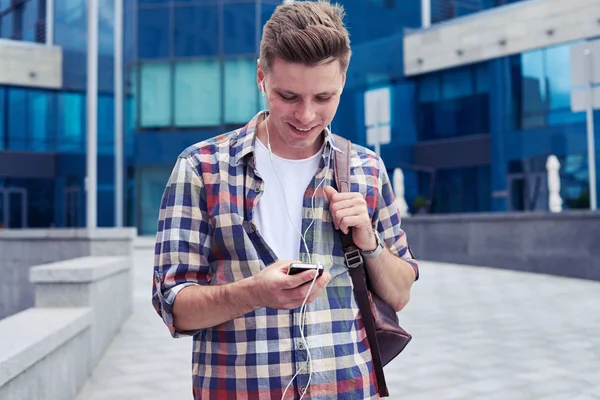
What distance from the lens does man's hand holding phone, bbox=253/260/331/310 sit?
1.62 meters

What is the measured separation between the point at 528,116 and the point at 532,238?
1427 centimetres

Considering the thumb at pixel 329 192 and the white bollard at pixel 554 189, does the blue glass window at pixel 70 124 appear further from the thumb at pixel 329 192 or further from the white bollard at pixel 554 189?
the thumb at pixel 329 192

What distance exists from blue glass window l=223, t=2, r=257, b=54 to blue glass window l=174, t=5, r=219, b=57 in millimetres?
457

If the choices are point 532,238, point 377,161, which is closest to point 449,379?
point 377,161

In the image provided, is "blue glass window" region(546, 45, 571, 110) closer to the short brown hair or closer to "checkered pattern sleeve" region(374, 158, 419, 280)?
"checkered pattern sleeve" region(374, 158, 419, 280)

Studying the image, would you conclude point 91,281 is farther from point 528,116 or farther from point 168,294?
point 528,116

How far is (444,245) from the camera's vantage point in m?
16.2

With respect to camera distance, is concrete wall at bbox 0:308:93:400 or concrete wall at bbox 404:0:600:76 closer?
concrete wall at bbox 0:308:93:400

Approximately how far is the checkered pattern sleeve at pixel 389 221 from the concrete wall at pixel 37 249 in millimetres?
8059

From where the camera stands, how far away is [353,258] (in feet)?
6.34

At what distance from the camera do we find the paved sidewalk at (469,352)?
217 inches

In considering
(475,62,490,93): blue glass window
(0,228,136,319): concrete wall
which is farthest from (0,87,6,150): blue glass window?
(0,228,136,319): concrete wall

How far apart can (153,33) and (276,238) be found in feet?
103

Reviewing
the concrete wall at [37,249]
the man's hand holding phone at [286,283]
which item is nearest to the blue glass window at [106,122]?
the concrete wall at [37,249]
